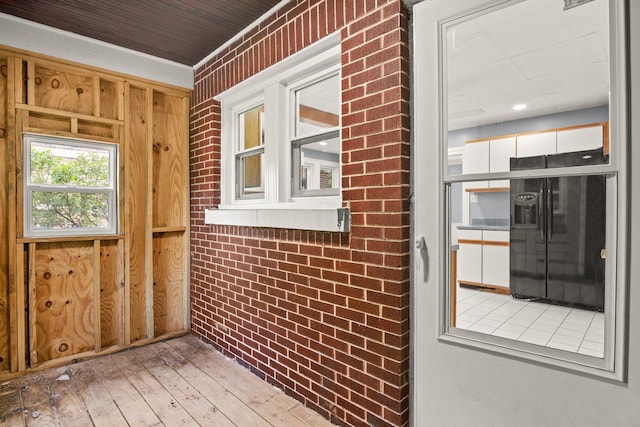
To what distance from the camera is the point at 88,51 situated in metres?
2.94

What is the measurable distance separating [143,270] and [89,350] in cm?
79

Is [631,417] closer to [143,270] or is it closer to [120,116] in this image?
[143,270]

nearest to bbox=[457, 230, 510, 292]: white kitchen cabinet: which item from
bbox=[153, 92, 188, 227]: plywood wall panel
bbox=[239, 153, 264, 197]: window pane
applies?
bbox=[239, 153, 264, 197]: window pane

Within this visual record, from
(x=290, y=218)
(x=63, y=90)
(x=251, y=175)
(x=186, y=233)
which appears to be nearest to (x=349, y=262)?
(x=290, y=218)

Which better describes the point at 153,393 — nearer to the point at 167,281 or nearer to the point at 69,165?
the point at 167,281

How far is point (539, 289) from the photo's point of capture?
4305mm

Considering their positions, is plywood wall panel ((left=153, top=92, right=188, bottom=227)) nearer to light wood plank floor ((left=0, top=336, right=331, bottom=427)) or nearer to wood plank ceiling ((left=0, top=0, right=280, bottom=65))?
wood plank ceiling ((left=0, top=0, right=280, bottom=65))

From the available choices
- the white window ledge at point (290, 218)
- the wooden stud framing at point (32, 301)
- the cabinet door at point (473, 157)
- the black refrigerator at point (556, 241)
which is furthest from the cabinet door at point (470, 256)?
the wooden stud framing at point (32, 301)

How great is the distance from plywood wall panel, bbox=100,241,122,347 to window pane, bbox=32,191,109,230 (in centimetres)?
25

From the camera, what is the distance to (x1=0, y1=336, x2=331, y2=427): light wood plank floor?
6.89 ft

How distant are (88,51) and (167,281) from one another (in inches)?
86.5

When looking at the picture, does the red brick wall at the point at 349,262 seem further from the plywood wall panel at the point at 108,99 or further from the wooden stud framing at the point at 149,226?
the plywood wall panel at the point at 108,99

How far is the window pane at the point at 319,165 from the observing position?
2277 mm

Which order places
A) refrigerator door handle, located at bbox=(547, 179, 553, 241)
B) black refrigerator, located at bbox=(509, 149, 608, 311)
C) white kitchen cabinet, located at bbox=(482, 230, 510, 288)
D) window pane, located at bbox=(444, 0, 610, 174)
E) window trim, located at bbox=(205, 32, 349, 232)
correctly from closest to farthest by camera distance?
window pane, located at bbox=(444, 0, 610, 174) < window trim, located at bbox=(205, 32, 349, 232) < black refrigerator, located at bbox=(509, 149, 608, 311) < refrigerator door handle, located at bbox=(547, 179, 553, 241) < white kitchen cabinet, located at bbox=(482, 230, 510, 288)
